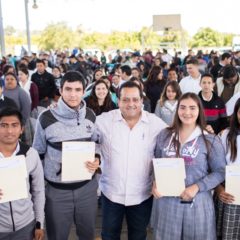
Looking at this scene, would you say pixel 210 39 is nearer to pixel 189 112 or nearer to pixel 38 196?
pixel 189 112

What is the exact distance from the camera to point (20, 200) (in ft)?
8.53

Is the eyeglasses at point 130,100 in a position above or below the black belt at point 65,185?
above

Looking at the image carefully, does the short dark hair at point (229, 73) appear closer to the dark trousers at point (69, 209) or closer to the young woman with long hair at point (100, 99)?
the young woman with long hair at point (100, 99)

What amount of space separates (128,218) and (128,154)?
2.07ft

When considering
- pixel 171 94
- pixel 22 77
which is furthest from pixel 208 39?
pixel 171 94

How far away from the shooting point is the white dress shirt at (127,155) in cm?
292

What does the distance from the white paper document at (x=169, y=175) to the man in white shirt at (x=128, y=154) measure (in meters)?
0.22

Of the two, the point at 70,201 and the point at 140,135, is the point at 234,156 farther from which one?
the point at 70,201

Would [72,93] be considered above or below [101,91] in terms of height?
above

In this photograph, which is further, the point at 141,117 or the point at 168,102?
the point at 168,102

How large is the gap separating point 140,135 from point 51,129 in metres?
0.71

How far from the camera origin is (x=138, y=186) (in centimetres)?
298

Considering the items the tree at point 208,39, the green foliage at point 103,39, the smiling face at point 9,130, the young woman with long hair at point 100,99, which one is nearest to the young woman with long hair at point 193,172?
the smiling face at point 9,130

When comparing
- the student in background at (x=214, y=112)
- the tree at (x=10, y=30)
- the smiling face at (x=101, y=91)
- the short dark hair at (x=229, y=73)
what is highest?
the tree at (x=10, y=30)
